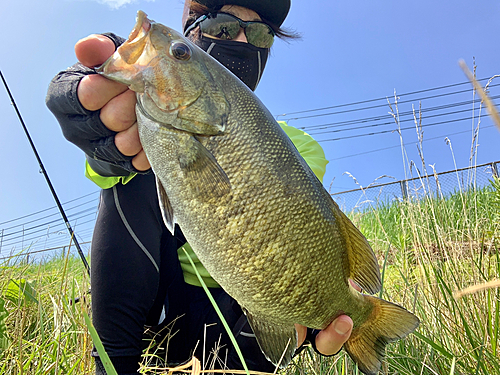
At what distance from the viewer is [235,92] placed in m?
1.34

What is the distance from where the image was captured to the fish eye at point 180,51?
1281mm

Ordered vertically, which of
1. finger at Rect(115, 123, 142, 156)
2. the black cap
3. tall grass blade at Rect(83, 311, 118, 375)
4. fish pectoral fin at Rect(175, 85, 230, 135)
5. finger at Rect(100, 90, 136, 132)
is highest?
the black cap

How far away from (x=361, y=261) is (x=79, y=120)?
1301 millimetres

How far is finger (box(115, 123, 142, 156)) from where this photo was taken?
1.38m

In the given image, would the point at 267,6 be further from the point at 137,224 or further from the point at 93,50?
the point at 137,224

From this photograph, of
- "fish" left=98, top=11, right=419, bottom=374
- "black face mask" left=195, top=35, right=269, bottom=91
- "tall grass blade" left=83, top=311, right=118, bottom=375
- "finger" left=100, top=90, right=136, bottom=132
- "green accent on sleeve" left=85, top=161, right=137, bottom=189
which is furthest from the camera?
"black face mask" left=195, top=35, right=269, bottom=91

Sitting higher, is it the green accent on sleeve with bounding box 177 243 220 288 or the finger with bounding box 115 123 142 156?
the finger with bounding box 115 123 142 156

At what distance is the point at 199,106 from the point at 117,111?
0.32 meters

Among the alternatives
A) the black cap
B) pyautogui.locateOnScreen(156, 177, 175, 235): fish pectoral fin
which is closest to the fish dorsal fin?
pyautogui.locateOnScreen(156, 177, 175, 235): fish pectoral fin

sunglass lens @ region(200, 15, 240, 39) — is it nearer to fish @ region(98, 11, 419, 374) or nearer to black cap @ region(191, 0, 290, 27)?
black cap @ region(191, 0, 290, 27)

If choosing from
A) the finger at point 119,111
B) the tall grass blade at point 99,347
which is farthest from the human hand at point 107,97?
the tall grass blade at point 99,347

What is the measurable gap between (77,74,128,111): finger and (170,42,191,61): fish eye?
0.23 m

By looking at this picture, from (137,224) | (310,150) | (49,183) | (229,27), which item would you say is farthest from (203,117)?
(49,183)

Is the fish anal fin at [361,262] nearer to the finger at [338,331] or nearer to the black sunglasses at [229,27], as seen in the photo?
the finger at [338,331]
